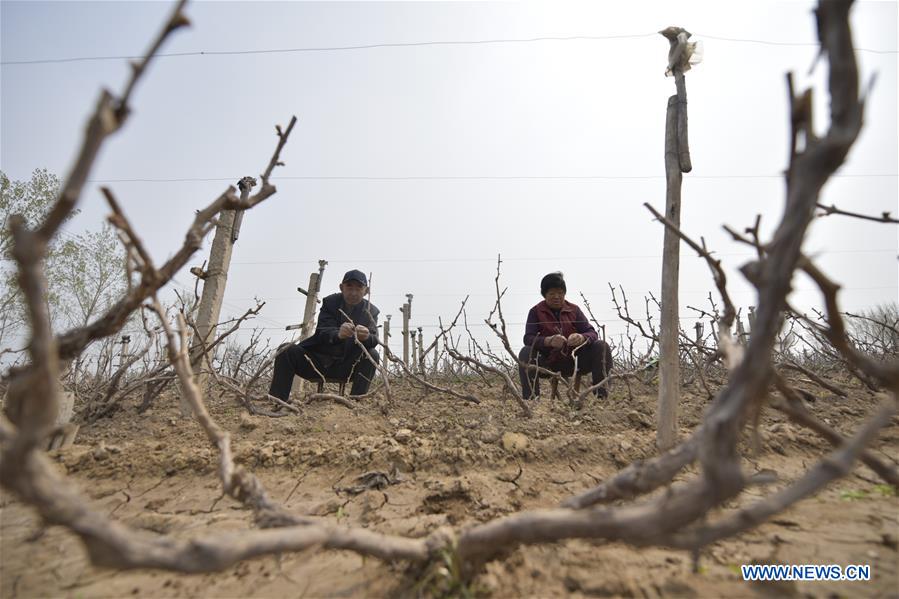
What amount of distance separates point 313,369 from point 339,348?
31cm

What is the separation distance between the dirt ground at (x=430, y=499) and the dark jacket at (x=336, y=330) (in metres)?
1.06

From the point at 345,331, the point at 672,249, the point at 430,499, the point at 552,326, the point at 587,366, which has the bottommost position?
the point at 430,499

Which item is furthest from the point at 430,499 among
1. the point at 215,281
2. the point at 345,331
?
the point at 215,281

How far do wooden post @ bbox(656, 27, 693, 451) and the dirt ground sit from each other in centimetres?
22

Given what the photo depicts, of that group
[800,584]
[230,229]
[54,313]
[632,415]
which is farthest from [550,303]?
[54,313]

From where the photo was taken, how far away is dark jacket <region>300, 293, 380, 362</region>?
13.6 feet

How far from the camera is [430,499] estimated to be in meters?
1.71

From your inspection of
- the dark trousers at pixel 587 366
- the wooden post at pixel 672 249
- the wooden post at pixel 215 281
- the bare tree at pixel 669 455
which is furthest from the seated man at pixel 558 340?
the bare tree at pixel 669 455

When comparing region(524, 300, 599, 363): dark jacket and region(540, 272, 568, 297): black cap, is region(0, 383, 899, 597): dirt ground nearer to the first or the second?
region(524, 300, 599, 363): dark jacket

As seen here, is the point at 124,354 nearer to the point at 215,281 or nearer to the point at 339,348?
the point at 215,281

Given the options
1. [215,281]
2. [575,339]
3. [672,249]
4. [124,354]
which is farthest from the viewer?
[124,354]

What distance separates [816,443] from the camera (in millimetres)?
2146

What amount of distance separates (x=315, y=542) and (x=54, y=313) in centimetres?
2244

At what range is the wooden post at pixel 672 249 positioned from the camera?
80.0 inches
